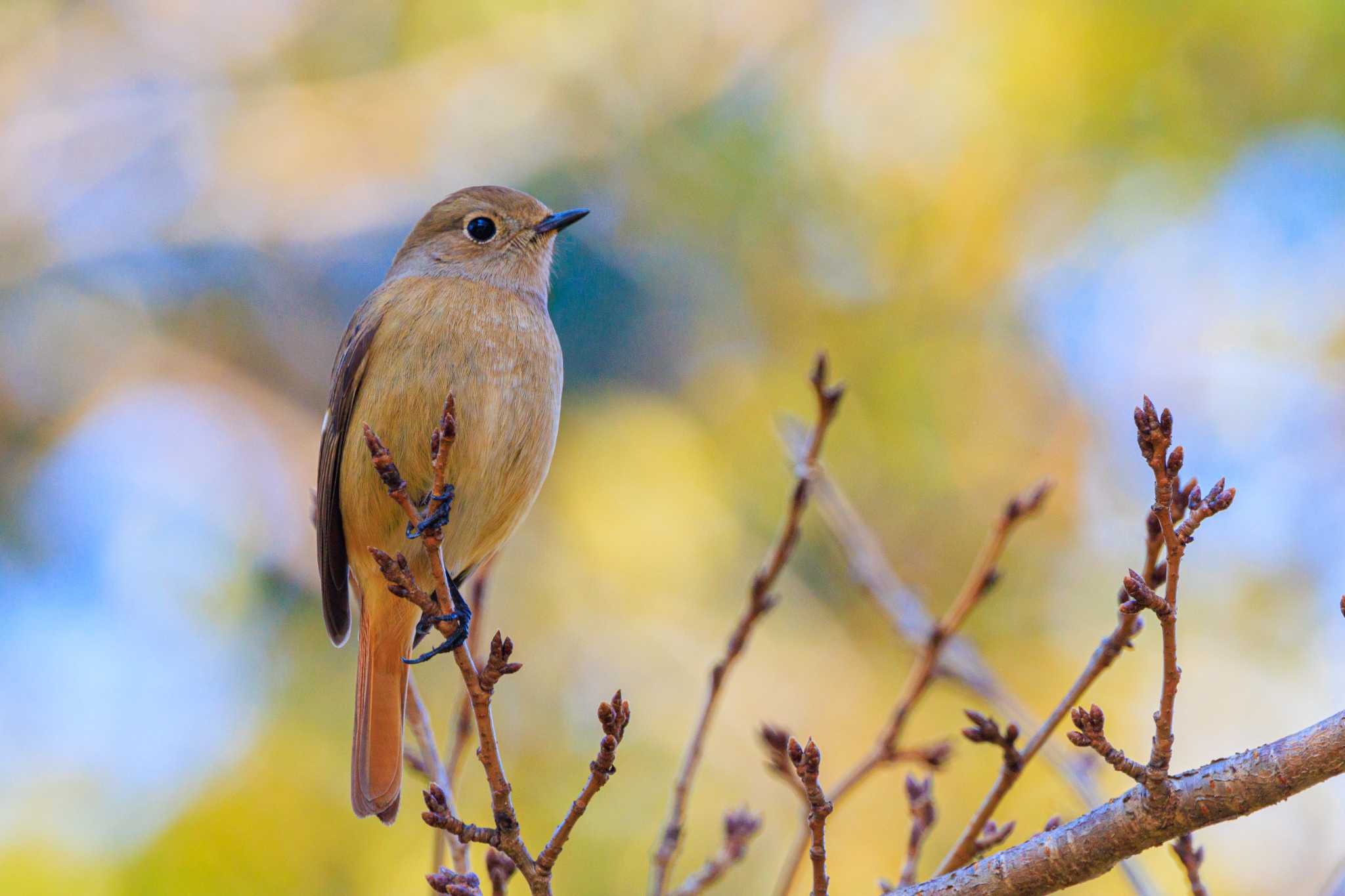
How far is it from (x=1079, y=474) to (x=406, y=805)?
12.9ft

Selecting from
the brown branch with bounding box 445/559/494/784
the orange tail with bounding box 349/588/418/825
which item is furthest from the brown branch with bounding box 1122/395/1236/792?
the orange tail with bounding box 349/588/418/825

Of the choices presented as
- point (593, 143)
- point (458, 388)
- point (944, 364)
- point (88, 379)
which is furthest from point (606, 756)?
point (88, 379)

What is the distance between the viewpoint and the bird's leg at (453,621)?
2302mm

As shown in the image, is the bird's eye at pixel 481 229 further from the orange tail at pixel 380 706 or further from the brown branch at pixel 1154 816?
the brown branch at pixel 1154 816

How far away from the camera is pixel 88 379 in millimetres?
8055

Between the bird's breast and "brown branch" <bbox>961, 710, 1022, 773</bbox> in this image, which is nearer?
"brown branch" <bbox>961, 710, 1022, 773</bbox>

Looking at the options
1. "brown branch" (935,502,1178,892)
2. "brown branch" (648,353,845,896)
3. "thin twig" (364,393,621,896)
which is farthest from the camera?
"brown branch" (648,353,845,896)

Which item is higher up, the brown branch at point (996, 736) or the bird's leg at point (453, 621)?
the bird's leg at point (453, 621)

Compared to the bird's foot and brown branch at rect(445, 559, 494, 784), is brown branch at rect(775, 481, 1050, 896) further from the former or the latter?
the bird's foot

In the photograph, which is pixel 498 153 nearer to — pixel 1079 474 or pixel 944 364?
pixel 944 364

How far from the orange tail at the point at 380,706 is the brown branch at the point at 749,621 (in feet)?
2.68

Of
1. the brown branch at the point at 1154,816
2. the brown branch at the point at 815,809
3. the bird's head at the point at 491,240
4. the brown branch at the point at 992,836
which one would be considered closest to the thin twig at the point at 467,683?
the brown branch at the point at 815,809

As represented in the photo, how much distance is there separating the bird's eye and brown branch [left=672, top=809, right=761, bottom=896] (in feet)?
6.15

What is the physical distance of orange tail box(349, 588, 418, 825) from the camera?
3.20m
